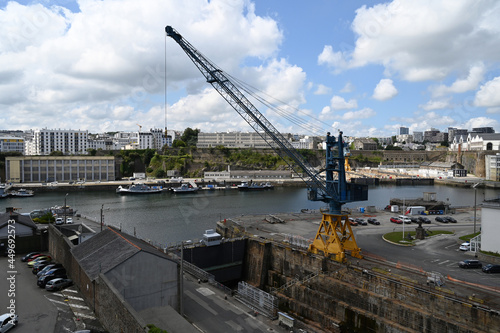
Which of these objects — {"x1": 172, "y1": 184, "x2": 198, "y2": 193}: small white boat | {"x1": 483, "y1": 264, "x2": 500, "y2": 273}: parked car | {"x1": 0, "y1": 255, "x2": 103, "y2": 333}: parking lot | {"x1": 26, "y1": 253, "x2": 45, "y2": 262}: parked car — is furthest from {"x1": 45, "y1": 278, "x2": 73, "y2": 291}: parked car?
{"x1": 172, "y1": 184, "x2": 198, "y2": 193}: small white boat

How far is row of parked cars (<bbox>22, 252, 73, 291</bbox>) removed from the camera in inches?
478

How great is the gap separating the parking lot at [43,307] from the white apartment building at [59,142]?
83.2 metres

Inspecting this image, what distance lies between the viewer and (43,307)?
35.3 feet

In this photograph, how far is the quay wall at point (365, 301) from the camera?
35.2ft

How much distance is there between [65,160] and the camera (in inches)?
2463

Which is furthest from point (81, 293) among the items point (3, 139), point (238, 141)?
point (3, 139)

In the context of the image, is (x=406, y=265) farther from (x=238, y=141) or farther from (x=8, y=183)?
(x=238, y=141)

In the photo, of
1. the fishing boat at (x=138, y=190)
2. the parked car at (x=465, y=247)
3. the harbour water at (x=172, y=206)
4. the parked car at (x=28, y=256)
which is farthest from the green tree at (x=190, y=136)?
the parked car at (x=465, y=247)

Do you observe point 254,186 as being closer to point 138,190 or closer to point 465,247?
point 138,190

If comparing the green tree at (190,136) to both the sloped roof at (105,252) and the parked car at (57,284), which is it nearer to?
the sloped roof at (105,252)

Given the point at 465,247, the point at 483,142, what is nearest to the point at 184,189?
the point at 465,247

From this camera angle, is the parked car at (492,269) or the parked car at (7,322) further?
the parked car at (492,269)

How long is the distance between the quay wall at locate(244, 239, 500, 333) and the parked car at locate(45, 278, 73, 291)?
27.7 feet

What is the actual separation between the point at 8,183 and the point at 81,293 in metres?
56.4
